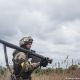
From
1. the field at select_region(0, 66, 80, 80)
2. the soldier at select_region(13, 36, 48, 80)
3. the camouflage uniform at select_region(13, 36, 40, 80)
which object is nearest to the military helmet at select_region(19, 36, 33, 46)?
the soldier at select_region(13, 36, 48, 80)

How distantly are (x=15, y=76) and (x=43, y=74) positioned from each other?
19.5ft

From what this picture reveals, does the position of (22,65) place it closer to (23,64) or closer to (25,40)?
(23,64)

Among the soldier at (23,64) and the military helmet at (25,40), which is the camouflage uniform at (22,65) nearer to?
the soldier at (23,64)

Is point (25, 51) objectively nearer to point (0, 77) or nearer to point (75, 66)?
point (0, 77)

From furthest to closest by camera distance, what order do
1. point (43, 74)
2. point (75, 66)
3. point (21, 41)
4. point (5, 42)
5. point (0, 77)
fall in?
point (75, 66)
point (43, 74)
point (0, 77)
point (21, 41)
point (5, 42)

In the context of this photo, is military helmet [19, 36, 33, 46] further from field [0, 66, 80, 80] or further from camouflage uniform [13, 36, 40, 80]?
field [0, 66, 80, 80]

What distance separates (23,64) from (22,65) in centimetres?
4

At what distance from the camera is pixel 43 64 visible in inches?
448

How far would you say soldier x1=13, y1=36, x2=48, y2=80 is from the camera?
11273 millimetres

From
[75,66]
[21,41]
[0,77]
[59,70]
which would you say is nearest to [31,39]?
[21,41]

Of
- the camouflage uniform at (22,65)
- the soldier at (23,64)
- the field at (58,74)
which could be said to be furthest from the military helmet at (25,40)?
the field at (58,74)

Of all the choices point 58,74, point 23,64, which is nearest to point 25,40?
point 23,64

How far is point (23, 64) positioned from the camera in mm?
11227

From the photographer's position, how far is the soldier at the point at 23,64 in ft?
37.0
